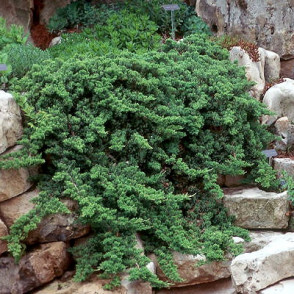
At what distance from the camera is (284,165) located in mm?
7188

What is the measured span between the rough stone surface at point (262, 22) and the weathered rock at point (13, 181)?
4.25 metres

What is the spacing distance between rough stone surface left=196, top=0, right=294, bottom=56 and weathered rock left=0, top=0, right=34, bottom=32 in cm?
304

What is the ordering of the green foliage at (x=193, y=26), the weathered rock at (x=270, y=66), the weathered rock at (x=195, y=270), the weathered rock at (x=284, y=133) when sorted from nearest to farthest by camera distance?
the weathered rock at (x=195, y=270)
the weathered rock at (x=284, y=133)
the weathered rock at (x=270, y=66)
the green foliage at (x=193, y=26)

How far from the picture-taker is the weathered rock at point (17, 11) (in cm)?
920

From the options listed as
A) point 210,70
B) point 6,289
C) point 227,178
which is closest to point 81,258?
point 6,289

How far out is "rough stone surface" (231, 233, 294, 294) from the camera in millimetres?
5562

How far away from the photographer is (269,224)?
22.1 feet

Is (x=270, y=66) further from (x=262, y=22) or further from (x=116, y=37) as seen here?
(x=116, y=37)

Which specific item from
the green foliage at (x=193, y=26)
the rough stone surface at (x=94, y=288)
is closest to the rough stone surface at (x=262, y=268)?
the rough stone surface at (x=94, y=288)

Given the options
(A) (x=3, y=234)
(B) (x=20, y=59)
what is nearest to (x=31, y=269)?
(A) (x=3, y=234)

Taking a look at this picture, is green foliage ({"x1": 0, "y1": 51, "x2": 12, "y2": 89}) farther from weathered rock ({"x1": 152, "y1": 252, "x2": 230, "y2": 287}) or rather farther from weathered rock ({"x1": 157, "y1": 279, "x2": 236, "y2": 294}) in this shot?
weathered rock ({"x1": 157, "y1": 279, "x2": 236, "y2": 294})

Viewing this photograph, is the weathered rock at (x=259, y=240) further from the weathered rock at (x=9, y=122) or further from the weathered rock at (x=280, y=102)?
the weathered rock at (x=9, y=122)

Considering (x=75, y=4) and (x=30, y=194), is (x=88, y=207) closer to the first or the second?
(x=30, y=194)

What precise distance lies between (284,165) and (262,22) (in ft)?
8.40
